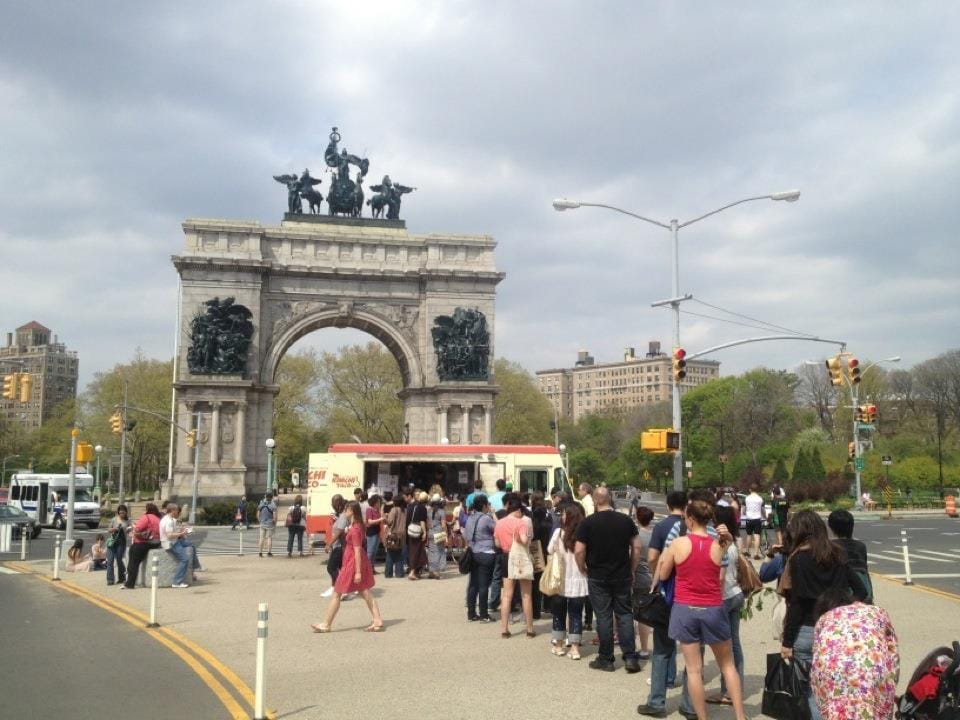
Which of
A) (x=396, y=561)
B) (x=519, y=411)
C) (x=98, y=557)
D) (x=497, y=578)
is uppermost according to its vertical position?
A: (x=519, y=411)

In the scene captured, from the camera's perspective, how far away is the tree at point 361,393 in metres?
73.9

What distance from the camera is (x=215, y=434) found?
4419cm

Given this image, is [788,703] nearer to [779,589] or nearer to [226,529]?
[779,589]

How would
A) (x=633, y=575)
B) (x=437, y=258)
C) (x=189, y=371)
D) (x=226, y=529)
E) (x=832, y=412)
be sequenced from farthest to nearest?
1. (x=832, y=412)
2. (x=437, y=258)
3. (x=189, y=371)
4. (x=226, y=529)
5. (x=633, y=575)

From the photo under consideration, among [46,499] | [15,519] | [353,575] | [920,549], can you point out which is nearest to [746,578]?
[353,575]

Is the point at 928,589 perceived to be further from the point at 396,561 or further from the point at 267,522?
the point at 267,522

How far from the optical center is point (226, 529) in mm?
36812

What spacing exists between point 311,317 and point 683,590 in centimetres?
4173

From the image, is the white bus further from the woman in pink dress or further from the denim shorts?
the denim shorts

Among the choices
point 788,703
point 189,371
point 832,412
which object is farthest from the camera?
point 832,412

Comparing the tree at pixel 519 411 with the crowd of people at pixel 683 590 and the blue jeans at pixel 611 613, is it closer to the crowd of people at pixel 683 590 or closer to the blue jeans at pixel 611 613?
the crowd of people at pixel 683 590

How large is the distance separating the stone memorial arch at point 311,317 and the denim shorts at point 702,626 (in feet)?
128

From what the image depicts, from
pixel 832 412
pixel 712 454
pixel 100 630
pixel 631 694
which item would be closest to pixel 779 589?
pixel 631 694

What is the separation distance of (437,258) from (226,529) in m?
18.8
